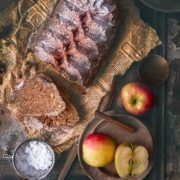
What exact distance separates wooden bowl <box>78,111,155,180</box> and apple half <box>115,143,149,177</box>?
90 mm

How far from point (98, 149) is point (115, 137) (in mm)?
167

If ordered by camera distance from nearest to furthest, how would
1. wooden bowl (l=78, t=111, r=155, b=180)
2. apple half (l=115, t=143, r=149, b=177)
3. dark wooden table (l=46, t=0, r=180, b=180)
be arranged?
apple half (l=115, t=143, r=149, b=177), wooden bowl (l=78, t=111, r=155, b=180), dark wooden table (l=46, t=0, r=180, b=180)

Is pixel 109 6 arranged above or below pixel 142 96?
above

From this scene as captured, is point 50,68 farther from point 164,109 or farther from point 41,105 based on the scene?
point 164,109

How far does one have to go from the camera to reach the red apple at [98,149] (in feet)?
8.95

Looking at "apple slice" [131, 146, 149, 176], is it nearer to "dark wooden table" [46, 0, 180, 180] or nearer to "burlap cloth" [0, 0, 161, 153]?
"dark wooden table" [46, 0, 180, 180]

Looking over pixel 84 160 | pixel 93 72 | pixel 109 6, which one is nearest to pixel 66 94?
pixel 93 72

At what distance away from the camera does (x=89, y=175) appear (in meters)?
2.84

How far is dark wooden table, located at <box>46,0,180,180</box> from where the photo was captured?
2.92m

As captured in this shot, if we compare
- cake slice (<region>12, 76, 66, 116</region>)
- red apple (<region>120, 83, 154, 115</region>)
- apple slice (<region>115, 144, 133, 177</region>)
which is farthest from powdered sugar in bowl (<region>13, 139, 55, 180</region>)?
red apple (<region>120, 83, 154, 115</region>)

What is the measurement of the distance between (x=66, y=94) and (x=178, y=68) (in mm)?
692

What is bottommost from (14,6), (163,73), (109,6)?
(14,6)

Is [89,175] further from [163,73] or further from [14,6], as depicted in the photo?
[14,6]

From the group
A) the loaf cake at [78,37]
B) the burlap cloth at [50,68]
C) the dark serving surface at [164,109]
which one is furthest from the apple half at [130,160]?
the loaf cake at [78,37]
